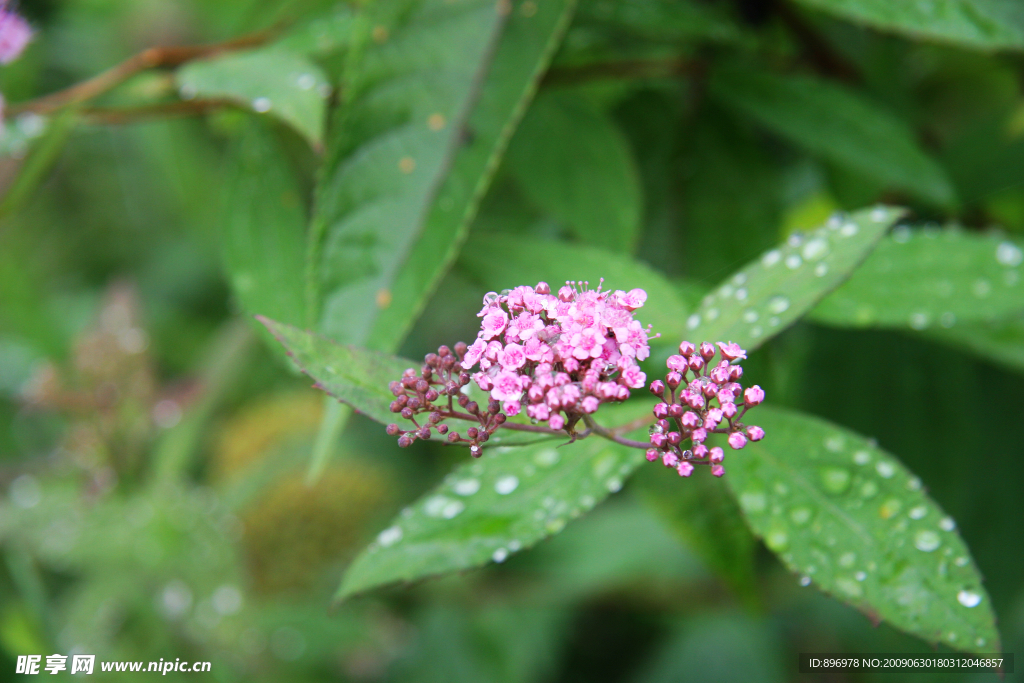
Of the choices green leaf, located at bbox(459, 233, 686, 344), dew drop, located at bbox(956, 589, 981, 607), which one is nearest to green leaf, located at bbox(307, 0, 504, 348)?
green leaf, located at bbox(459, 233, 686, 344)

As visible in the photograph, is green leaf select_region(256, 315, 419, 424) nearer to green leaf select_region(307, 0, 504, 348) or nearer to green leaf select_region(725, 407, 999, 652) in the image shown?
green leaf select_region(307, 0, 504, 348)

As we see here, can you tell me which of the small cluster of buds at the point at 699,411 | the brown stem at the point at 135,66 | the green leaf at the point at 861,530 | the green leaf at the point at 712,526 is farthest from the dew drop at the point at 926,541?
the brown stem at the point at 135,66

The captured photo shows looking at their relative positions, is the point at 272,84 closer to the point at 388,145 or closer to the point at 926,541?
the point at 388,145

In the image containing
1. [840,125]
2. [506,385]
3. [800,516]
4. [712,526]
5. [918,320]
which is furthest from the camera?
[840,125]

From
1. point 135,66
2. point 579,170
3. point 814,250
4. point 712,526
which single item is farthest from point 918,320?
point 135,66

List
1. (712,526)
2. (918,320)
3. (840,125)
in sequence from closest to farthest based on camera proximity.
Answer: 1. (918,320)
2. (712,526)
3. (840,125)

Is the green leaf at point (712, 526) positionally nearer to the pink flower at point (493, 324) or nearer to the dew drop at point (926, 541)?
the dew drop at point (926, 541)

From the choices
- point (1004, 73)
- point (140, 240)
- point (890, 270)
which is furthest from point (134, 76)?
point (140, 240)
